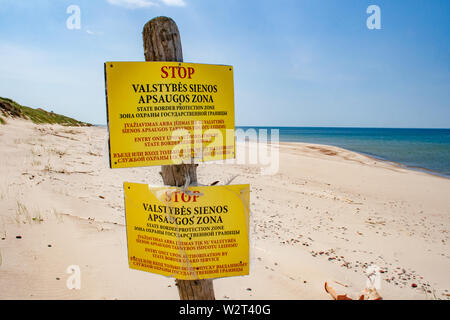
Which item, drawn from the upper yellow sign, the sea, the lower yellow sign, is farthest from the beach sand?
the sea

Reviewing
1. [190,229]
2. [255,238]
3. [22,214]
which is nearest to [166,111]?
[190,229]

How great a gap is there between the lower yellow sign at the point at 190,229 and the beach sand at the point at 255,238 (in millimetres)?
517

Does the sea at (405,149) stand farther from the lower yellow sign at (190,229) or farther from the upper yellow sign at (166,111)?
the upper yellow sign at (166,111)

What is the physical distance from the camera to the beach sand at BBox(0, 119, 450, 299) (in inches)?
126

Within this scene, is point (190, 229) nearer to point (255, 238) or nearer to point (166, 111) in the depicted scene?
point (166, 111)

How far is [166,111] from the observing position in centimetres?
189

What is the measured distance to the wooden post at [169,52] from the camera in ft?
6.33

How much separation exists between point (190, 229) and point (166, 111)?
0.91m

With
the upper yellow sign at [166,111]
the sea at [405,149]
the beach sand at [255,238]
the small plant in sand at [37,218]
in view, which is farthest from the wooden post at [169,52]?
the sea at [405,149]

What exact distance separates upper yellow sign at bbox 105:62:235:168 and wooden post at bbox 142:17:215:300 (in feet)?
0.39

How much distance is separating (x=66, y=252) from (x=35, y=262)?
0.38 m

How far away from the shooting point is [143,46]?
2.05m
